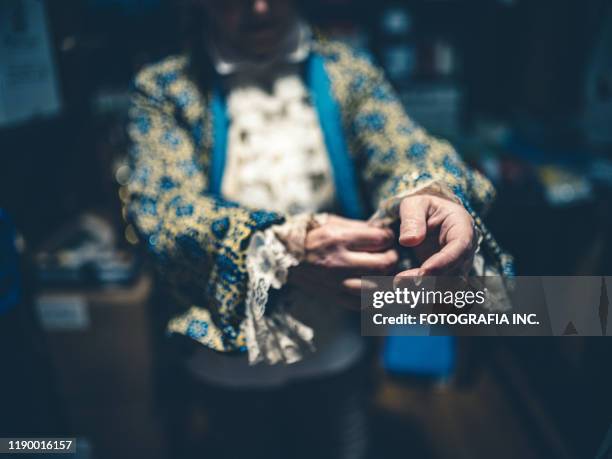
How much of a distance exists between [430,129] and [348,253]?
86 centimetres

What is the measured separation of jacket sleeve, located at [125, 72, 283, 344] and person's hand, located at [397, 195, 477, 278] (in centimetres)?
17

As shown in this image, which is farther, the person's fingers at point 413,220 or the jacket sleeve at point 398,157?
the jacket sleeve at point 398,157

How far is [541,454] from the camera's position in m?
1.20

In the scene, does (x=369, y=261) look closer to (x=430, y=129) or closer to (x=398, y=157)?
(x=398, y=157)

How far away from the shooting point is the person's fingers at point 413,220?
0.53 m

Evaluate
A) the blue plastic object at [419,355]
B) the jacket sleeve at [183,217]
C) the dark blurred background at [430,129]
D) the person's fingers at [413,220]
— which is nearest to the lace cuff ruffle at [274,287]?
the jacket sleeve at [183,217]

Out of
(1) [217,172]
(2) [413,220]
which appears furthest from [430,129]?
(2) [413,220]

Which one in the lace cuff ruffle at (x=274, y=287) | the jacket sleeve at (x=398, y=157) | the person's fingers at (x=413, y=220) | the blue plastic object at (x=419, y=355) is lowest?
the blue plastic object at (x=419, y=355)

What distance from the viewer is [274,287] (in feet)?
1.98

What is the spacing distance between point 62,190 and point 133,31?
1.49ft

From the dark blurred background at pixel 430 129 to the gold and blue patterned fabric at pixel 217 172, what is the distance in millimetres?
234

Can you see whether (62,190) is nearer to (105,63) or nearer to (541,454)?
(105,63)

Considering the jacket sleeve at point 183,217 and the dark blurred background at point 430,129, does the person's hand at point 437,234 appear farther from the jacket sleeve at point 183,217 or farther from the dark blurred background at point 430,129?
the dark blurred background at point 430,129

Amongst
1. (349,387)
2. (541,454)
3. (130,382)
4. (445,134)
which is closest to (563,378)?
(541,454)
